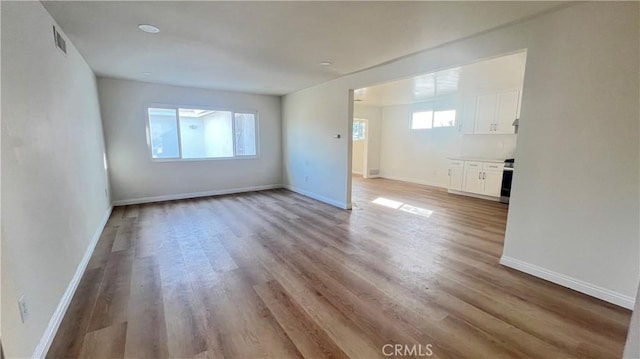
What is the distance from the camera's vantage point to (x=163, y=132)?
551 cm

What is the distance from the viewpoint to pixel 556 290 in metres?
2.32

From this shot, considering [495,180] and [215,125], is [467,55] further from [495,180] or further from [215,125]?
[215,125]

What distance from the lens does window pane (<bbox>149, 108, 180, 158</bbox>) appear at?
17.6 ft

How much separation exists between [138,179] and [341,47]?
470 cm

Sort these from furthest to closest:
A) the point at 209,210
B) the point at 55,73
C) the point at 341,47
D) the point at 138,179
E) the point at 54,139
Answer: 1. the point at 138,179
2. the point at 209,210
3. the point at 341,47
4. the point at 55,73
5. the point at 54,139

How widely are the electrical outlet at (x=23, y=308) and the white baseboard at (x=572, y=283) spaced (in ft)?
12.4

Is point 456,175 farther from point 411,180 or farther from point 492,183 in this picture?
point 411,180

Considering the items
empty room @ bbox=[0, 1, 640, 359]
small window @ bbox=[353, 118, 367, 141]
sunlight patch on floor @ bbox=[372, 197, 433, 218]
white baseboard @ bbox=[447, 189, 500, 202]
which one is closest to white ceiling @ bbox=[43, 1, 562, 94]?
empty room @ bbox=[0, 1, 640, 359]

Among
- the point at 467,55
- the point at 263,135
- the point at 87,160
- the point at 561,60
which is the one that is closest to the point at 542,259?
the point at 561,60

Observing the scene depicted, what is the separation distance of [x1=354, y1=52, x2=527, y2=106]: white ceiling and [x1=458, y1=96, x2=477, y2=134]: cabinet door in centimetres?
26

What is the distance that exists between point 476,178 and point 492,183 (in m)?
0.35

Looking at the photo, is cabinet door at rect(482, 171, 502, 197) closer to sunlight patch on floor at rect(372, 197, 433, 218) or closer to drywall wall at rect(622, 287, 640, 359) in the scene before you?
sunlight patch on floor at rect(372, 197, 433, 218)

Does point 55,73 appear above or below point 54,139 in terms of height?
above

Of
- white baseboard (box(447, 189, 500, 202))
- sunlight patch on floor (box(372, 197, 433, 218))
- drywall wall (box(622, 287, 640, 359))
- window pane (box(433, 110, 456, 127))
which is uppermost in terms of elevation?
window pane (box(433, 110, 456, 127))
